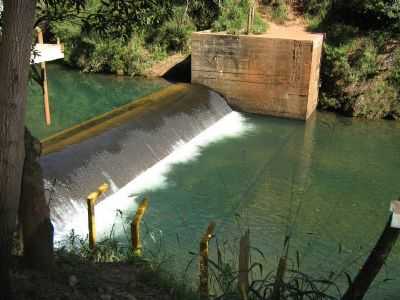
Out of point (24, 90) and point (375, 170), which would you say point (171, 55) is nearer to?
point (375, 170)

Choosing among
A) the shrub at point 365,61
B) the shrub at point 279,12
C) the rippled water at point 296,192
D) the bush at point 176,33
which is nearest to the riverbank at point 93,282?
the rippled water at point 296,192

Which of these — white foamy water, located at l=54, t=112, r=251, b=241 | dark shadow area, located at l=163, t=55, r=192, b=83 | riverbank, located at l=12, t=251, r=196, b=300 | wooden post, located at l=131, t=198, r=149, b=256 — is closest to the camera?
riverbank, located at l=12, t=251, r=196, b=300

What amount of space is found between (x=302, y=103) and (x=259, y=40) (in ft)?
4.94

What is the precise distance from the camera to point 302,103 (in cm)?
1043

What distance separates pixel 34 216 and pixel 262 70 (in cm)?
848

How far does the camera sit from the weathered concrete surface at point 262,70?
33.8 feet

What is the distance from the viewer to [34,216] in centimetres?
263

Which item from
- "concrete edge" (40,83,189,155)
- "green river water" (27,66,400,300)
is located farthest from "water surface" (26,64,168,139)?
"concrete edge" (40,83,189,155)

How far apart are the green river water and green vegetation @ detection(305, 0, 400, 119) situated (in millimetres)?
331

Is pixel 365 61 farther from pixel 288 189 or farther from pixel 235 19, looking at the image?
pixel 288 189

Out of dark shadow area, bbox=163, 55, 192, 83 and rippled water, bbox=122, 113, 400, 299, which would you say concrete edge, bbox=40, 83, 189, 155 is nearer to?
rippled water, bbox=122, 113, 400, 299

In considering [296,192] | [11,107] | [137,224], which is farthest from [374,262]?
[296,192]

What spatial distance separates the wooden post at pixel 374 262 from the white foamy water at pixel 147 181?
12.1 feet

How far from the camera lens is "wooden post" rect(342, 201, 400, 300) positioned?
205 cm
